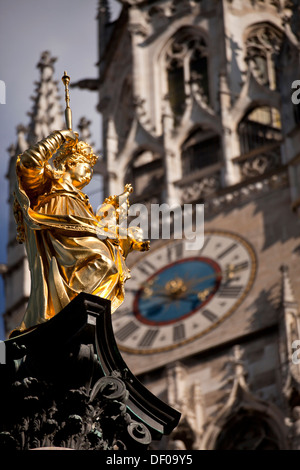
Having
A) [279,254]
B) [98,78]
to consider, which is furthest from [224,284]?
[98,78]

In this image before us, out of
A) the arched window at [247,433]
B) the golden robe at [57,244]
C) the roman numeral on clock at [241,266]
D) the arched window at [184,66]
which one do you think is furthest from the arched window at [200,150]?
the golden robe at [57,244]

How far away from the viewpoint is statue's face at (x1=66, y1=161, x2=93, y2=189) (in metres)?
10.1

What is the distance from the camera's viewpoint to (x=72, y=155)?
10180mm

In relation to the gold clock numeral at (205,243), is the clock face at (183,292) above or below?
below

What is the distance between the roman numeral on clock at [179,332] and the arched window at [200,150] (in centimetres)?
451

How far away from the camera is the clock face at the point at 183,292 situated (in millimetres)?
28781

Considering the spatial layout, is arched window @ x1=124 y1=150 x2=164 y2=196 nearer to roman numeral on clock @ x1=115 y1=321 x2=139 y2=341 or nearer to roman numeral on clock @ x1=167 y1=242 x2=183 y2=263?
Answer: roman numeral on clock @ x1=167 y1=242 x2=183 y2=263

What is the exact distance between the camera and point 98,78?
37438 millimetres

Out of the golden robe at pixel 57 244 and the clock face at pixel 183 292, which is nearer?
the golden robe at pixel 57 244

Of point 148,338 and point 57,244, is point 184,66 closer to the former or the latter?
point 148,338

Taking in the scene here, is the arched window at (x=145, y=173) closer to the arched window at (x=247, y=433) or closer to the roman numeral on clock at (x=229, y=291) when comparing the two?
the roman numeral on clock at (x=229, y=291)

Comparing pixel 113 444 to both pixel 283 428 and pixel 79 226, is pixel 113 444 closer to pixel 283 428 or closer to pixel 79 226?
pixel 79 226

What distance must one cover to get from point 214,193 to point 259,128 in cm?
330
